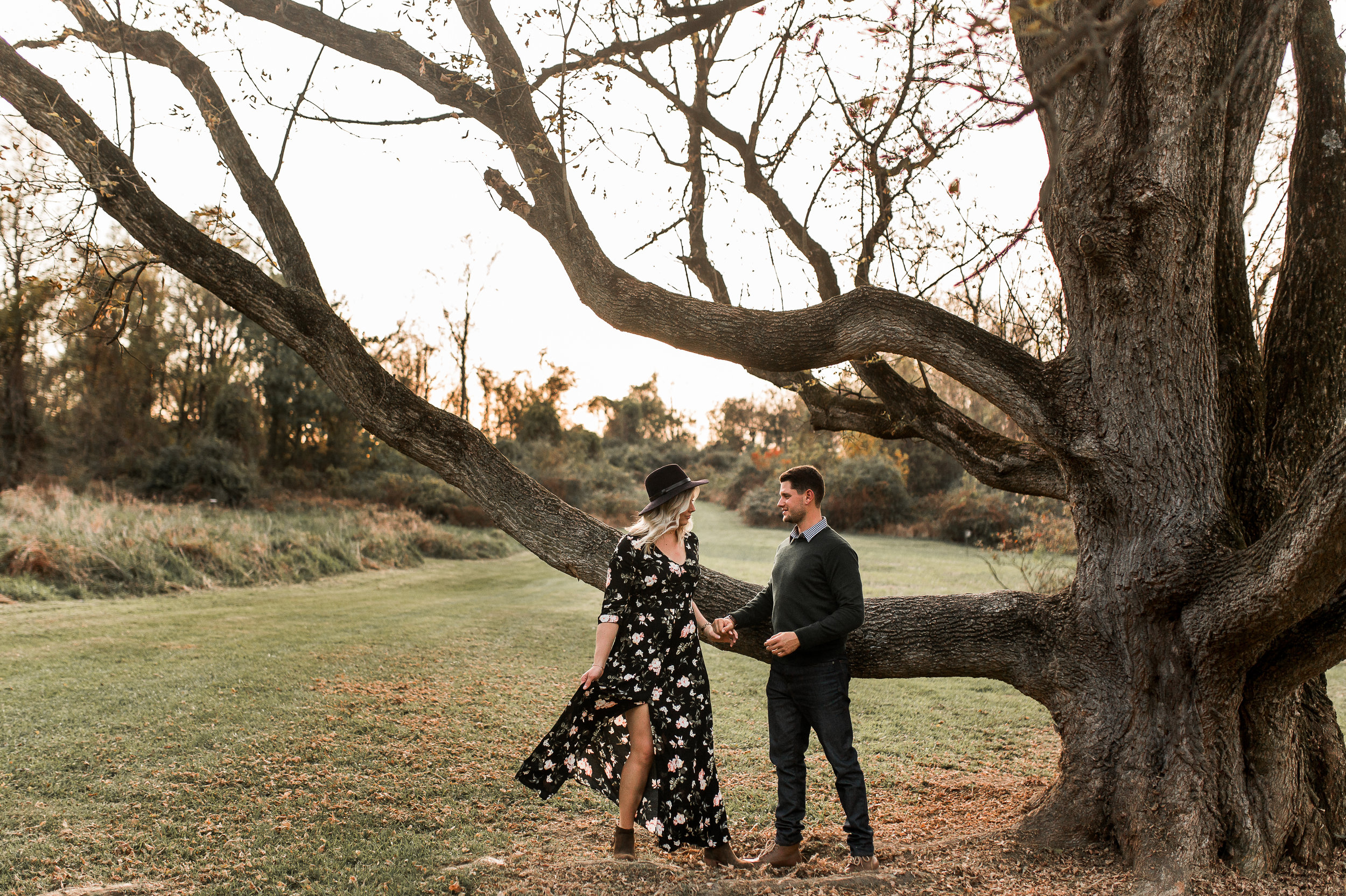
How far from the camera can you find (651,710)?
12.9ft

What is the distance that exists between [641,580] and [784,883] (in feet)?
4.76

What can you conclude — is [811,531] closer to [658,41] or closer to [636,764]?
[636,764]

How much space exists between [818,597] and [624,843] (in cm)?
153

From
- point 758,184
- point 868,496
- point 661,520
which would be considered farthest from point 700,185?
point 868,496

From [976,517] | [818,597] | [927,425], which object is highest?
[927,425]

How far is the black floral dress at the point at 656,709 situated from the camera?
12.8 feet

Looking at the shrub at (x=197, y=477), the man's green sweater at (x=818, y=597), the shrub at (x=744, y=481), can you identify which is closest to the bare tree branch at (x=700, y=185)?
the man's green sweater at (x=818, y=597)

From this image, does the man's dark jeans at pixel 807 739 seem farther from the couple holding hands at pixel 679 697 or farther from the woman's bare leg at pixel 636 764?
the woman's bare leg at pixel 636 764

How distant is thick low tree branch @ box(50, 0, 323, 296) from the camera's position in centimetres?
487

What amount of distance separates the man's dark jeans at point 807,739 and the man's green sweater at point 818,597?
87 mm

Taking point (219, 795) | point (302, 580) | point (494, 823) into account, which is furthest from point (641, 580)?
point (302, 580)

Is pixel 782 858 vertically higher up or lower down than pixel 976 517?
lower down

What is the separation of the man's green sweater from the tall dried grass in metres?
11.1

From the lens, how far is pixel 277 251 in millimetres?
4898
